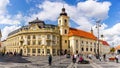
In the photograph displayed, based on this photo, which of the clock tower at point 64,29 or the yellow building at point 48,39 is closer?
the yellow building at point 48,39

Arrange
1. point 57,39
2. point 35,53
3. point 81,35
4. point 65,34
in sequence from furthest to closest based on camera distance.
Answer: point 81,35 < point 65,34 < point 57,39 < point 35,53

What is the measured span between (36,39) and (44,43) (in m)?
3.59

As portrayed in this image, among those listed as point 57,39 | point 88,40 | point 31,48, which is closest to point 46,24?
point 57,39

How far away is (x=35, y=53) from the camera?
84.4m

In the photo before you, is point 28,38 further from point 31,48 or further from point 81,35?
point 81,35

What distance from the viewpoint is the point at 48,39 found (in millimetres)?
87000

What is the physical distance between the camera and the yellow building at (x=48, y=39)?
8594cm

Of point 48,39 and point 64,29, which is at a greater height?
point 64,29

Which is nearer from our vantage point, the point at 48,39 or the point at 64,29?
the point at 48,39

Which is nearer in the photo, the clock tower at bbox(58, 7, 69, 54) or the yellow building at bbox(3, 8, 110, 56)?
the yellow building at bbox(3, 8, 110, 56)

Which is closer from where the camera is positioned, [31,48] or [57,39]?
[31,48]

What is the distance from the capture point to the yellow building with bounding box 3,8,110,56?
85938 mm

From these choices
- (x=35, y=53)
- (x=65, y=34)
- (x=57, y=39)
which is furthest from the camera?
(x=65, y=34)

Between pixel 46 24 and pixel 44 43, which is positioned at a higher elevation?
pixel 46 24
